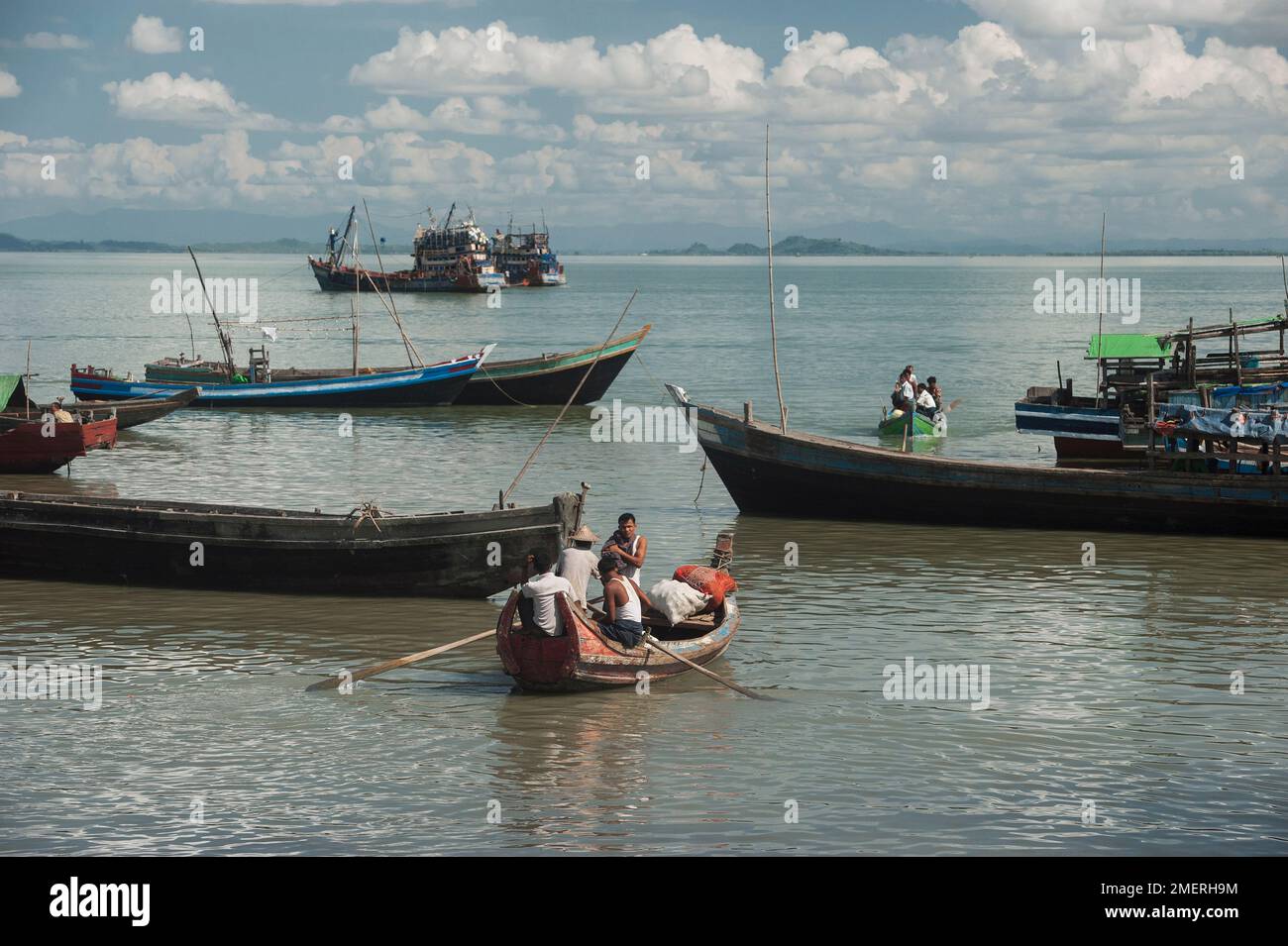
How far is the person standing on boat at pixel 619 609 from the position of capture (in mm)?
12859

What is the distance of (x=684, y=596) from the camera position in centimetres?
1392

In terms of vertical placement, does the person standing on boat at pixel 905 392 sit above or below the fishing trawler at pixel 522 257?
below

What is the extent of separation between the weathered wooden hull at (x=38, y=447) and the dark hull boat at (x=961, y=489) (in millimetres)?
11532

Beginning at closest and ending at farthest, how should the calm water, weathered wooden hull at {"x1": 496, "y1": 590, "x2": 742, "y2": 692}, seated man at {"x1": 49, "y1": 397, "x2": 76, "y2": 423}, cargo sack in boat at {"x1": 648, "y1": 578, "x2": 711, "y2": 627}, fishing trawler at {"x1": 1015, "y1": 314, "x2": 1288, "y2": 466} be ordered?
1. the calm water
2. weathered wooden hull at {"x1": 496, "y1": 590, "x2": 742, "y2": 692}
3. cargo sack in boat at {"x1": 648, "y1": 578, "x2": 711, "y2": 627}
4. fishing trawler at {"x1": 1015, "y1": 314, "x2": 1288, "y2": 466}
5. seated man at {"x1": 49, "y1": 397, "x2": 76, "y2": 423}

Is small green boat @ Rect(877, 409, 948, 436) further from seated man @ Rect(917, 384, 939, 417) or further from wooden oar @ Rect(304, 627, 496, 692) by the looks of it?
wooden oar @ Rect(304, 627, 496, 692)

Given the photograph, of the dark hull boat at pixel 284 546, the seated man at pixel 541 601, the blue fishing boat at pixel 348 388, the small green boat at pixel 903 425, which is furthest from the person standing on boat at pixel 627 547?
the blue fishing boat at pixel 348 388

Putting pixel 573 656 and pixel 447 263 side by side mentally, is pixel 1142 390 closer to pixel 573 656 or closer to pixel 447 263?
pixel 573 656

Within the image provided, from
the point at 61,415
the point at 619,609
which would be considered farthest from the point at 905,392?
the point at 619,609

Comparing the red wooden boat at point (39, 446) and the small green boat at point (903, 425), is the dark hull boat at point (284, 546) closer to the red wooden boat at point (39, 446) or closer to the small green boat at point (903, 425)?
the red wooden boat at point (39, 446)

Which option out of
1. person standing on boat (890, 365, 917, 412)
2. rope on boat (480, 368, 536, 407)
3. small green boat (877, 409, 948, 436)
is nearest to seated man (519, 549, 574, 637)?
person standing on boat (890, 365, 917, 412)

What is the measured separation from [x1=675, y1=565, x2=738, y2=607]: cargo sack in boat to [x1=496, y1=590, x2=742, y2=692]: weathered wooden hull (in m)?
1.29

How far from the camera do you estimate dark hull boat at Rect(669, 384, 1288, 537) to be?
66.5ft

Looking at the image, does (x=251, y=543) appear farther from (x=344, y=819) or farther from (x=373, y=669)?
(x=344, y=819)

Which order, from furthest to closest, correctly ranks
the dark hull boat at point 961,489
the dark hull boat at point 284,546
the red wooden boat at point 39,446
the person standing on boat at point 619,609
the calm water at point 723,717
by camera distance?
the red wooden boat at point 39,446 → the dark hull boat at point 961,489 → the dark hull boat at point 284,546 → the person standing on boat at point 619,609 → the calm water at point 723,717
